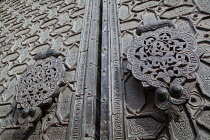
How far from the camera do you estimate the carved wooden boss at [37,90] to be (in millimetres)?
1008

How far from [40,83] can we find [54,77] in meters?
0.10

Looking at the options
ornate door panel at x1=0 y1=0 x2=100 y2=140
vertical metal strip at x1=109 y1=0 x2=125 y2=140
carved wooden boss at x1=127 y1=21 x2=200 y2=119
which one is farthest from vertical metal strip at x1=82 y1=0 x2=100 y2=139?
carved wooden boss at x1=127 y1=21 x2=200 y2=119

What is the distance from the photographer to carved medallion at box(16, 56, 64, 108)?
3.47 feet

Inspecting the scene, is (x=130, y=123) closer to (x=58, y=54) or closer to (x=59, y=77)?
(x=59, y=77)

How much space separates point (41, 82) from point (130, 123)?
24.4 inches

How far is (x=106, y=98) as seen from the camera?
0.99 metres

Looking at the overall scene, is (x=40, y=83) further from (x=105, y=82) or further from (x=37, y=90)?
(x=105, y=82)

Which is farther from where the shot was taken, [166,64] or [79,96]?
[79,96]

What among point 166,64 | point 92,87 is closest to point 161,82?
point 166,64

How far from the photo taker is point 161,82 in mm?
831

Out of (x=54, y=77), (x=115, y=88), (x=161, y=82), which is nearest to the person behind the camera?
(x=161, y=82)

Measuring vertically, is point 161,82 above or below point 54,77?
below

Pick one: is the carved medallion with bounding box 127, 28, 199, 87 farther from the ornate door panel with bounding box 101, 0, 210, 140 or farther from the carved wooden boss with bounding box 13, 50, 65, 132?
the carved wooden boss with bounding box 13, 50, 65, 132

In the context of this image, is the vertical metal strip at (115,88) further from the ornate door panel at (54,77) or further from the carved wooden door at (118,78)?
the ornate door panel at (54,77)
